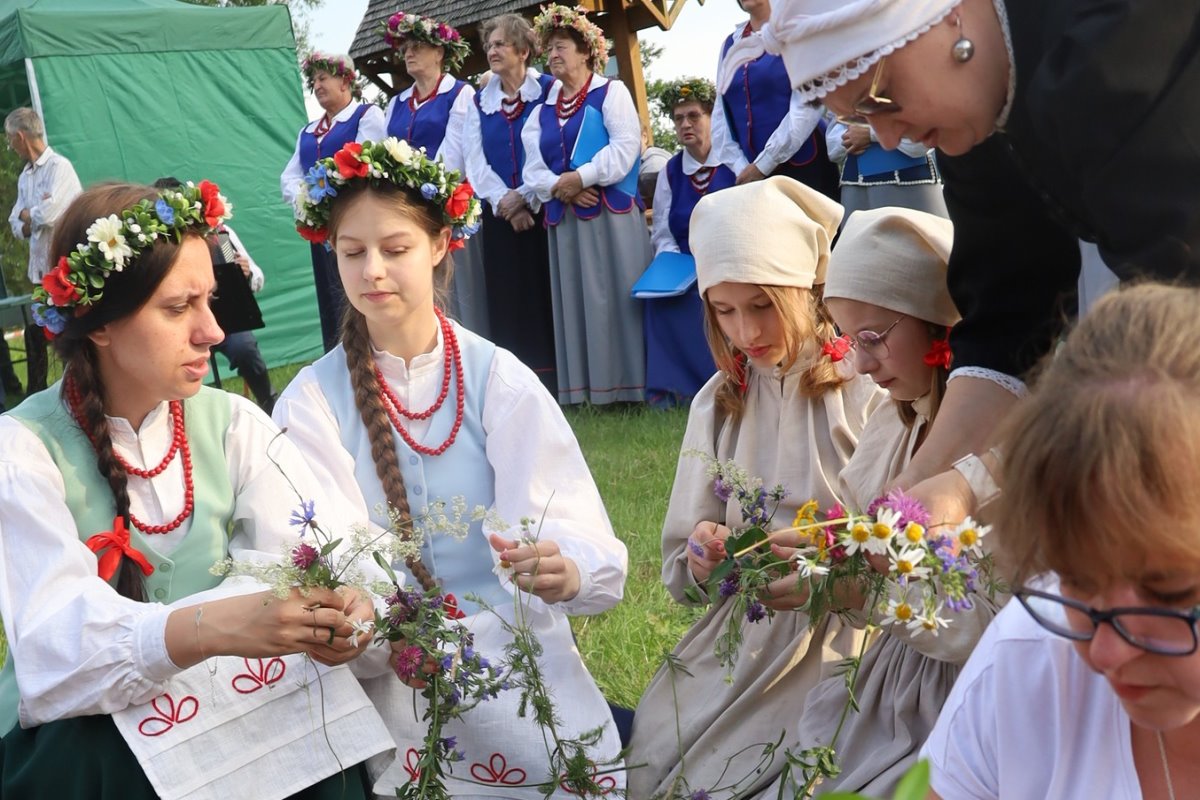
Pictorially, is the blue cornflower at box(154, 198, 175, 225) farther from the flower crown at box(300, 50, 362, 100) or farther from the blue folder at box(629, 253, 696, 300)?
the flower crown at box(300, 50, 362, 100)

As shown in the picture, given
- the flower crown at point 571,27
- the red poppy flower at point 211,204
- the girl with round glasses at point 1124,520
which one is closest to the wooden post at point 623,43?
the flower crown at point 571,27

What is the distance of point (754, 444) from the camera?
315cm

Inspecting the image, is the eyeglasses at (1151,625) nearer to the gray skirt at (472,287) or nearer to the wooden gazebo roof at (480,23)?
the gray skirt at (472,287)

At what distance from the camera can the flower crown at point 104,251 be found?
265 cm

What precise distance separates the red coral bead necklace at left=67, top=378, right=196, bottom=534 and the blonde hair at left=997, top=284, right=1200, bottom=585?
195 cm

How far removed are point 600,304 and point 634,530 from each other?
10.8ft

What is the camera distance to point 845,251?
279 centimetres

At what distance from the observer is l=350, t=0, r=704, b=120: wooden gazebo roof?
11.9 meters

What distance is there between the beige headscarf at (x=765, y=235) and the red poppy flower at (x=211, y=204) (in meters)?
1.10

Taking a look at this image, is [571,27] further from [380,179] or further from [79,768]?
[79,768]

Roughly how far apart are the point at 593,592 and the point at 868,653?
1.99ft

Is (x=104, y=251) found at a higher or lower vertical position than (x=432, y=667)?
higher

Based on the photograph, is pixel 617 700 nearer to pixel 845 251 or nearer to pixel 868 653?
pixel 868 653

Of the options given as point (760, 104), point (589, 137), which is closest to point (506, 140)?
point (589, 137)
